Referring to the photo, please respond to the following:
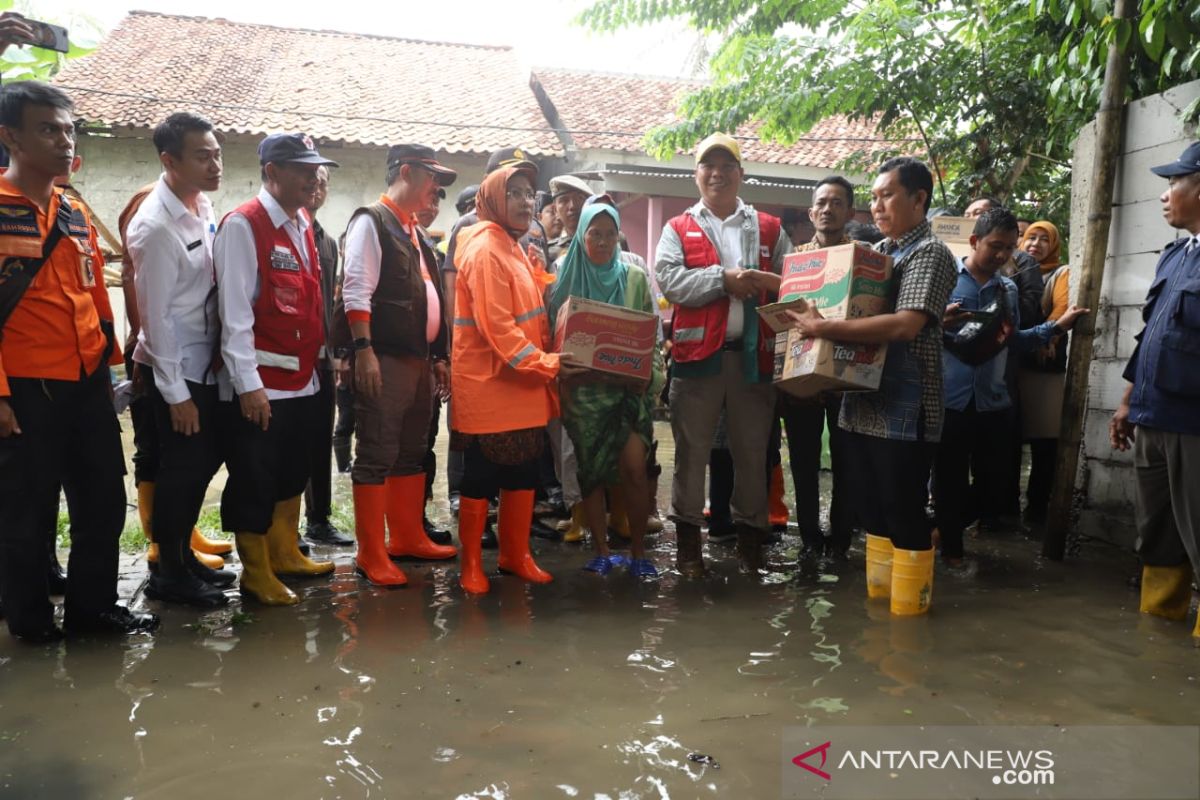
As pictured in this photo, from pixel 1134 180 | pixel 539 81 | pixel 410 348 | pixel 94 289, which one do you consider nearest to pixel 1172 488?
pixel 1134 180

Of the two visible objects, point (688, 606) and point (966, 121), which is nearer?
point (688, 606)

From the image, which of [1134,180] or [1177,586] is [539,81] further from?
[1177,586]

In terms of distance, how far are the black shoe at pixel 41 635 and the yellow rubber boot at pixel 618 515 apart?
286 cm

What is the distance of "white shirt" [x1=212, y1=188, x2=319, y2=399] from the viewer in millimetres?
3584

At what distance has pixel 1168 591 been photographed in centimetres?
365

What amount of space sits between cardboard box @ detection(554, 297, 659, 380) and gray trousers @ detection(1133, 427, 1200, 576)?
2.11m

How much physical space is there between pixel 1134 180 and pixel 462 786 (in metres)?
4.25

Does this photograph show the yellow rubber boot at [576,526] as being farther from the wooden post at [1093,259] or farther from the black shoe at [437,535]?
the wooden post at [1093,259]

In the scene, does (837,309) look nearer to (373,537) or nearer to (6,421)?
(373,537)

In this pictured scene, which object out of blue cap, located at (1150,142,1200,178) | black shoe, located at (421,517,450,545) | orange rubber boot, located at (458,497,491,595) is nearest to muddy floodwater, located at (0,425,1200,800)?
orange rubber boot, located at (458,497,491,595)

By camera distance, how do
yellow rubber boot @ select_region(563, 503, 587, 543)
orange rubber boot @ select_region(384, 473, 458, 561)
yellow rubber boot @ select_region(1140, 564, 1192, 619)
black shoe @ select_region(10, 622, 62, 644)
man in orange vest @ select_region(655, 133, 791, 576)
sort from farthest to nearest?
1. yellow rubber boot @ select_region(563, 503, 587, 543)
2. orange rubber boot @ select_region(384, 473, 458, 561)
3. man in orange vest @ select_region(655, 133, 791, 576)
4. yellow rubber boot @ select_region(1140, 564, 1192, 619)
5. black shoe @ select_region(10, 622, 62, 644)

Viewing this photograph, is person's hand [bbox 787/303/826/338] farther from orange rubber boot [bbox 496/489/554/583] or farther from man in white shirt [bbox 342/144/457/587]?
man in white shirt [bbox 342/144/457/587]

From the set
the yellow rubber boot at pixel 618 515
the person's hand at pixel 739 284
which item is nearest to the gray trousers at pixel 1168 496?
the person's hand at pixel 739 284

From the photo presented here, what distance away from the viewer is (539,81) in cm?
1709
